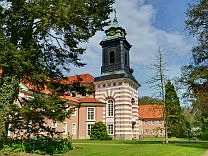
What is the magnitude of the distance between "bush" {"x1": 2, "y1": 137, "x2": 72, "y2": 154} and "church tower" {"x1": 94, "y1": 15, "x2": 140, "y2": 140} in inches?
1000

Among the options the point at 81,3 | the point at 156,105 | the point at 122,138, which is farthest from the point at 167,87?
the point at 81,3

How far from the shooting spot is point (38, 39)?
18.0 meters

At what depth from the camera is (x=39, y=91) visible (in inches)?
715

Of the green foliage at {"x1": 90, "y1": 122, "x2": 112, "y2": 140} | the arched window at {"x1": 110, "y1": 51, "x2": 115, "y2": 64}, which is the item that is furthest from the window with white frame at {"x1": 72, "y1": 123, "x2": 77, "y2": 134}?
the arched window at {"x1": 110, "y1": 51, "x2": 115, "y2": 64}

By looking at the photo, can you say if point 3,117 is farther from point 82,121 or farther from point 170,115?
point 82,121

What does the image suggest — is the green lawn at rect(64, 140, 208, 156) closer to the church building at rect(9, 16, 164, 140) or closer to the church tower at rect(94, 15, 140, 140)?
the church building at rect(9, 16, 164, 140)

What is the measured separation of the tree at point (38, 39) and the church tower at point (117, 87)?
88.1 ft

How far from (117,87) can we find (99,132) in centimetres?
798

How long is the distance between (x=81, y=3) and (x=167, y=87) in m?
18.6

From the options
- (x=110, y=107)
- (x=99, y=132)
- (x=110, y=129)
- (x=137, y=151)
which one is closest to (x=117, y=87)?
(x=110, y=107)

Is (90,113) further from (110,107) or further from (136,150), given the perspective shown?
(136,150)

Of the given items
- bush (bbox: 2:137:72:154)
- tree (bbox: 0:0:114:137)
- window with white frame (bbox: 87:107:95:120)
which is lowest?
bush (bbox: 2:137:72:154)

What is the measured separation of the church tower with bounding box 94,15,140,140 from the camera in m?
44.5

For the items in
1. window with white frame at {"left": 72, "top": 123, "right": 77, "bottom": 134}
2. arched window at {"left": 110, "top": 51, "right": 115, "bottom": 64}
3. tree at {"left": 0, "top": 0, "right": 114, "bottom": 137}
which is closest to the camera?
tree at {"left": 0, "top": 0, "right": 114, "bottom": 137}
